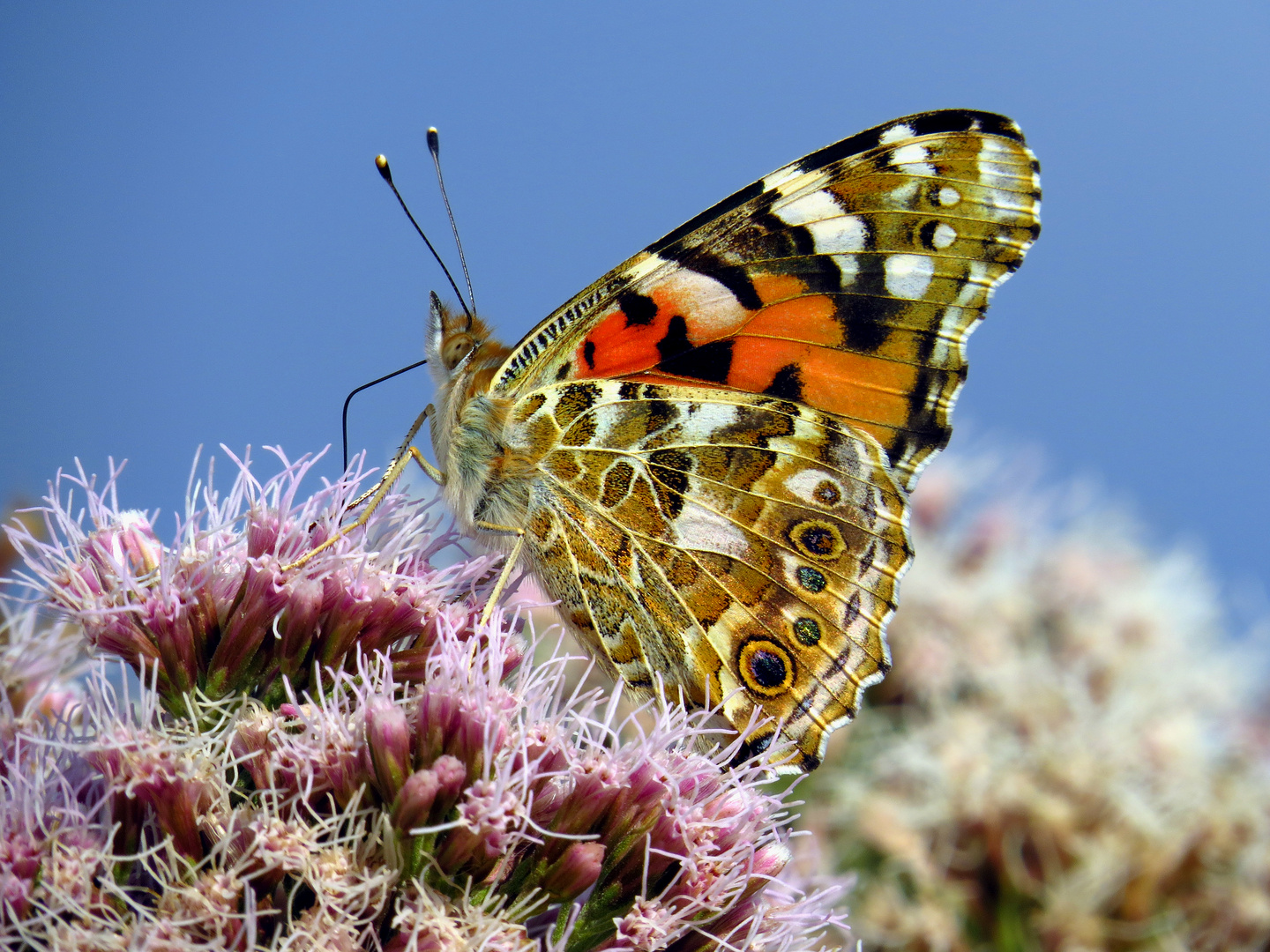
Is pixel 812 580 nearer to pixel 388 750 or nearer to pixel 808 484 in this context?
pixel 808 484

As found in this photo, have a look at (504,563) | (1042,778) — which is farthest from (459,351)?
(1042,778)

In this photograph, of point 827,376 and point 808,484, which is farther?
point 827,376

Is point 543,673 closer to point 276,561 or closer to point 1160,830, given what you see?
point 276,561

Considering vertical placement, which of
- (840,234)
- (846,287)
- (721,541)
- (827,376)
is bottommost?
(721,541)

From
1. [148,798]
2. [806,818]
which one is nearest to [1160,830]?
[806,818]

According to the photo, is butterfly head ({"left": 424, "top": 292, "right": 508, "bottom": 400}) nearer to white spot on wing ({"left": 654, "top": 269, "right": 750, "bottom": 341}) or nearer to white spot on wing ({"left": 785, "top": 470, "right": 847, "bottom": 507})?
white spot on wing ({"left": 654, "top": 269, "right": 750, "bottom": 341})

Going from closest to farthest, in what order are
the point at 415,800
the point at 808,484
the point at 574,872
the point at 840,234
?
the point at 415,800 → the point at 574,872 → the point at 808,484 → the point at 840,234
